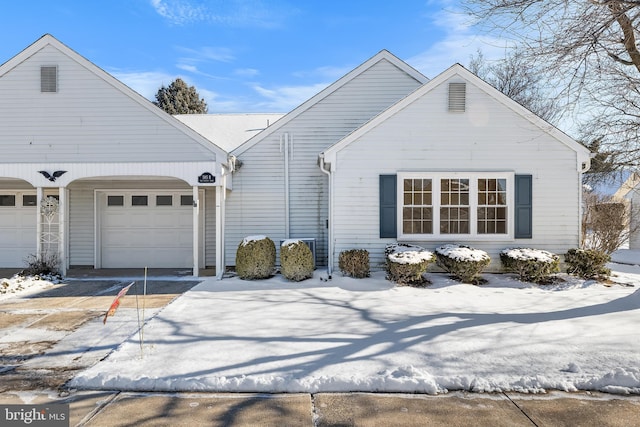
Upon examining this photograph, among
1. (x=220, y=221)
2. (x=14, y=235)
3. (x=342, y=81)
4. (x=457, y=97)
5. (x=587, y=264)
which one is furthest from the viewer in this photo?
(x=14, y=235)

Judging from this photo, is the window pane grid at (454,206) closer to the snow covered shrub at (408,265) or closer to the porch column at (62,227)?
the snow covered shrub at (408,265)

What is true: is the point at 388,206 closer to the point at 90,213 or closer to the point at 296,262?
the point at 296,262

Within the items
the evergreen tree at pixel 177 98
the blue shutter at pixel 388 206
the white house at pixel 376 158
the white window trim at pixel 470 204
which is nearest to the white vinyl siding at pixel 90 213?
the white house at pixel 376 158

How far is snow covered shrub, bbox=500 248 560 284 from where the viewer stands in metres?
8.85

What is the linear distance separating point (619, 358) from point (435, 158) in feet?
20.4

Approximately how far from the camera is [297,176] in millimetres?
11367

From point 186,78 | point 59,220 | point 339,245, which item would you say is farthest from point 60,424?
point 186,78

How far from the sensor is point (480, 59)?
2328 centimetres

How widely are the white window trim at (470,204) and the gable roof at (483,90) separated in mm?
1396

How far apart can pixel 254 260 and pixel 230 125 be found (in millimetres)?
6815

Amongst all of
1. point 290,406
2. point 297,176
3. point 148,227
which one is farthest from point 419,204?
point 148,227

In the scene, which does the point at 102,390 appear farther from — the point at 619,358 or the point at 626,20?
the point at 626,20

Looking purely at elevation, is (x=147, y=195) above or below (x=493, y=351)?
above

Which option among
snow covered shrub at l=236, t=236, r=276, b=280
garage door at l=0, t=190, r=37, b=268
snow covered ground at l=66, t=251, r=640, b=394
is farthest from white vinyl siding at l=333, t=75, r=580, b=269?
A: garage door at l=0, t=190, r=37, b=268
